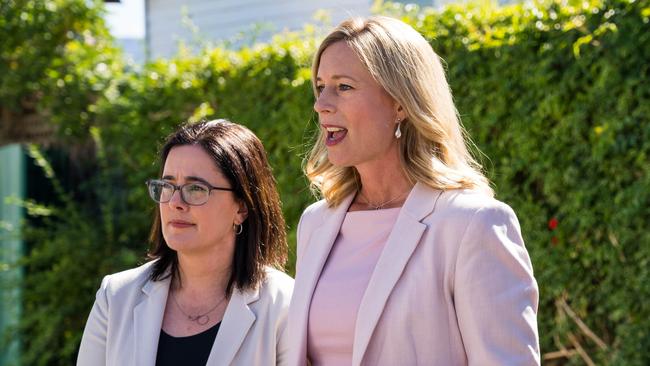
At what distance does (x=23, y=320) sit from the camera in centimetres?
810

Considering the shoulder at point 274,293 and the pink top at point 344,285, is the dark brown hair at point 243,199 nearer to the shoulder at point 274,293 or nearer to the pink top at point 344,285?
the shoulder at point 274,293

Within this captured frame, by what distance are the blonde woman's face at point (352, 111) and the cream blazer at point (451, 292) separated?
222 millimetres

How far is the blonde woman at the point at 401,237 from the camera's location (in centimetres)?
259

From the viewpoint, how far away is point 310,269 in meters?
A: 2.99

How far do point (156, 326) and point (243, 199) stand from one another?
0.56 m

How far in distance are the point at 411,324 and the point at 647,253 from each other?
2279mm

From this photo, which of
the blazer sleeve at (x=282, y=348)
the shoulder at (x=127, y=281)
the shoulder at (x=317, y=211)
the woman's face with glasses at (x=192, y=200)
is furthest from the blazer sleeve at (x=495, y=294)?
the shoulder at (x=127, y=281)

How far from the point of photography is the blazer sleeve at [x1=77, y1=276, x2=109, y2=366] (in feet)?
11.3

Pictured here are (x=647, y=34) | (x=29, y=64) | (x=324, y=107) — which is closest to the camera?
(x=324, y=107)

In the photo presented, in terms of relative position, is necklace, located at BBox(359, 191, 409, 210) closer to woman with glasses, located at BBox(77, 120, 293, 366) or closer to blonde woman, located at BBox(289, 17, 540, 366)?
blonde woman, located at BBox(289, 17, 540, 366)

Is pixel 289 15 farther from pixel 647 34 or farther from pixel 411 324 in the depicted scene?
pixel 411 324

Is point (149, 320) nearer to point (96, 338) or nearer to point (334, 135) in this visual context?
point (96, 338)

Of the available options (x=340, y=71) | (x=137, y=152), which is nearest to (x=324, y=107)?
(x=340, y=71)

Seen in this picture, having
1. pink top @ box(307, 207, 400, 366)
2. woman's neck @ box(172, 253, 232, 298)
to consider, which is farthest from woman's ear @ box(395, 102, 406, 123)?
woman's neck @ box(172, 253, 232, 298)
